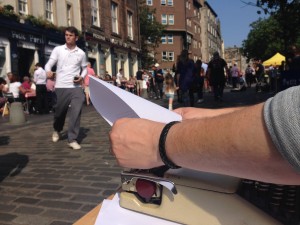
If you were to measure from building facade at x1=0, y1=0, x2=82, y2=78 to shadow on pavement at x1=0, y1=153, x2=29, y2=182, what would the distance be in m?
11.0

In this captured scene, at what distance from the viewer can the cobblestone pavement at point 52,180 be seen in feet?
9.93

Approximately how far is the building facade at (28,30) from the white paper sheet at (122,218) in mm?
15590

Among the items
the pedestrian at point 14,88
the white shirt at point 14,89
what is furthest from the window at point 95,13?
the white shirt at point 14,89

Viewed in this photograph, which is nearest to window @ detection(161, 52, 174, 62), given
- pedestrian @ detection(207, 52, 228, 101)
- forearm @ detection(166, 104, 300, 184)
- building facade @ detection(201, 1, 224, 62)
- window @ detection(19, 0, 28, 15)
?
building facade @ detection(201, 1, 224, 62)

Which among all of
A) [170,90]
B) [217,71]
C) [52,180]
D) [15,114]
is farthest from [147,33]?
Answer: [52,180]

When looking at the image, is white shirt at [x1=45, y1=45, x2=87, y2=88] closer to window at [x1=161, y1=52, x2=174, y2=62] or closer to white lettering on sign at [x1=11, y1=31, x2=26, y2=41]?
white lettering on sign at [x1=11, y1=31, x2=26, y2=41]

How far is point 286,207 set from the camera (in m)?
0.92

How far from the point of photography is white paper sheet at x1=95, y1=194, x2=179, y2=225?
1.05m

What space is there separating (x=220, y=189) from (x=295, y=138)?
0.31m

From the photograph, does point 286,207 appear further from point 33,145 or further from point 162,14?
point 162,14

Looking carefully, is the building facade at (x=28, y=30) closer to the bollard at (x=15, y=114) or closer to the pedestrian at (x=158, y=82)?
→ the pedestrian at (x=158, y=82)

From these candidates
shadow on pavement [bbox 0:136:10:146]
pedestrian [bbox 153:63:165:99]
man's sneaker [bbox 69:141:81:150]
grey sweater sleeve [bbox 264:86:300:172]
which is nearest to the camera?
grey sweater sleeve [bbox 264:86:300:172]

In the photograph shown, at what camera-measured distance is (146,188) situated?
3.58 feet

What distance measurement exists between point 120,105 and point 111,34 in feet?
85.8
